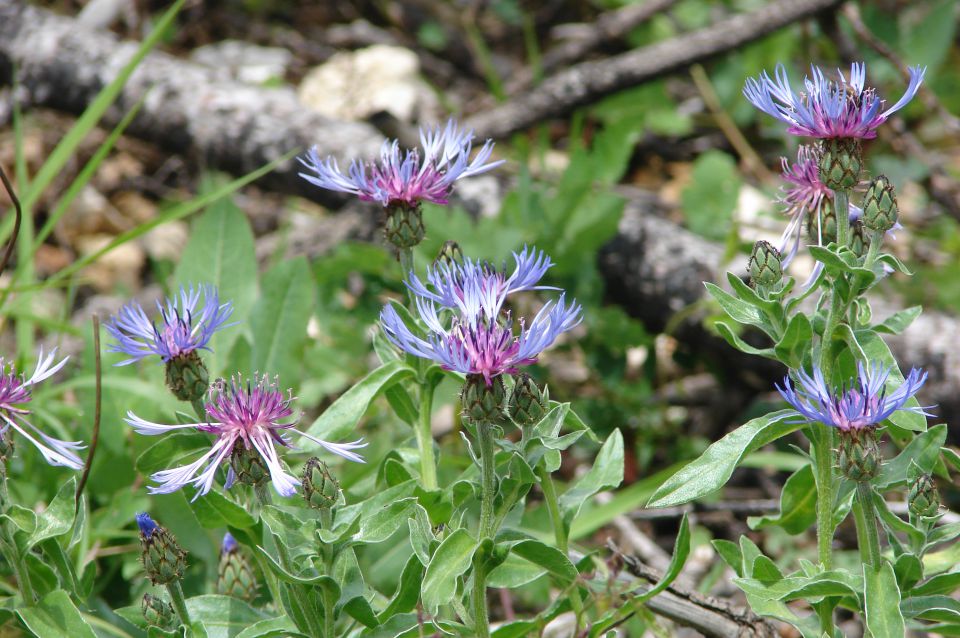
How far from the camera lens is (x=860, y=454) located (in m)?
1.33

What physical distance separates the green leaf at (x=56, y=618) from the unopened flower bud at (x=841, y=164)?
123cm

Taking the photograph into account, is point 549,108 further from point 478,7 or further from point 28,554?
point 28,554

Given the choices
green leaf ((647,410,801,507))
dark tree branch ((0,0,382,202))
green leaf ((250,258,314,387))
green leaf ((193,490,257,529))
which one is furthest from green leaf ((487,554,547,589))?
dark tree branch ((0,0,382,202))

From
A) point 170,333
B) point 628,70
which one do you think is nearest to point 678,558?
point 170,333

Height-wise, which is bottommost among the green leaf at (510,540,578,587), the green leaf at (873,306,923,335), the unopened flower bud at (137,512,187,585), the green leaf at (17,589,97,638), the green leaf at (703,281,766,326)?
the green leaf at (17,589,97,638)

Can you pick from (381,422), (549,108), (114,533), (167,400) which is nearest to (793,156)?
(549,108)

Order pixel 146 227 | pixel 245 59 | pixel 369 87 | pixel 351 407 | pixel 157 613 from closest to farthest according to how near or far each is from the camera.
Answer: pixel 157 613 < pixel 351 407 < pixel 146 227 < pixel 369 87 < pixel 245 59

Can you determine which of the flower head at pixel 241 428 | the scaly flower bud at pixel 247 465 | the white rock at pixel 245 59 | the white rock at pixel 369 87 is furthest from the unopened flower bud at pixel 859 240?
the white rock at pixel 245 59

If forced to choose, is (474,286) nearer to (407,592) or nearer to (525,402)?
(525,402)

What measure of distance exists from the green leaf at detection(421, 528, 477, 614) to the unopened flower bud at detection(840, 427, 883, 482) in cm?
50

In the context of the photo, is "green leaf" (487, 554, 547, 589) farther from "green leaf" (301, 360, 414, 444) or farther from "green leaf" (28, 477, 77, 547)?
"green leaf" (28, 477, 77, 547)

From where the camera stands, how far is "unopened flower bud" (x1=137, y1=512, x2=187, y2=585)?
4.83ft

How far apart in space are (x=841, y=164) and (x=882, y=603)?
59 cm

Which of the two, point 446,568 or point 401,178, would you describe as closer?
point 446,568
